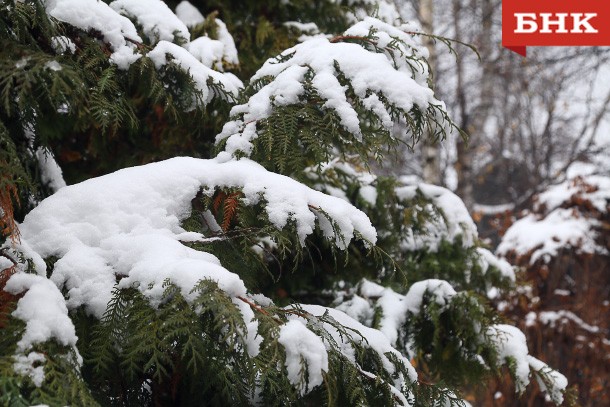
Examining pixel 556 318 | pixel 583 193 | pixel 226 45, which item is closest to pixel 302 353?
pixel 226 45

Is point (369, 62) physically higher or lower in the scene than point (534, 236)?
higher

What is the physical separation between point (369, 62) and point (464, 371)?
4.40 feet

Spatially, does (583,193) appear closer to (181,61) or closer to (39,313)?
(181,61)

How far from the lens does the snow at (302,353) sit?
53.8 inches

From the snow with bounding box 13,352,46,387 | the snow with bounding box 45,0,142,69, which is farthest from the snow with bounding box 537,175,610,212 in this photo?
the snow with bounding box 13,352,46,387

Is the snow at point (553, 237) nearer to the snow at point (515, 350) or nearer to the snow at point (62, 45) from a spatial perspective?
the snow at point (515, 350)

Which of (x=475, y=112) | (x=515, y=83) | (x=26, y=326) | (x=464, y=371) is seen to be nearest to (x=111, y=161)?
(x=26, y=326)

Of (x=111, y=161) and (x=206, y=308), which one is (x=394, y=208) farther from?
(x=206, y=308)

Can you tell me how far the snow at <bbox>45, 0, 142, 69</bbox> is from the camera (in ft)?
5.92

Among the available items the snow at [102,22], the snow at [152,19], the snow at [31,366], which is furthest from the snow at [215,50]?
the snow at [31,366]

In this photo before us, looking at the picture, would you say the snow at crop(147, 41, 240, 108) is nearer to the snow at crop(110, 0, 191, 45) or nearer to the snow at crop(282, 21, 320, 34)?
the snow at crop(110, 0, 191, 45)

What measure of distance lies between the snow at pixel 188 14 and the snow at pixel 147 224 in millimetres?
1451

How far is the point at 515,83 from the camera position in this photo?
34.3 ft

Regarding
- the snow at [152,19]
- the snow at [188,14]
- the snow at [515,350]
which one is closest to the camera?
the snow at [152,19]
